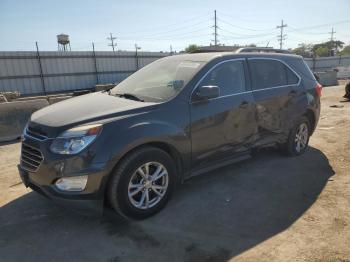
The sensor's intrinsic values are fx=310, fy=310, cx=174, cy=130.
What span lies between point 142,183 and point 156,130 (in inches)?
24.6

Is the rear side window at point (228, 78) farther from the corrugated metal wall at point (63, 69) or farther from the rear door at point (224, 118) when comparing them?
the corrugated metal wall at point (63, 69)

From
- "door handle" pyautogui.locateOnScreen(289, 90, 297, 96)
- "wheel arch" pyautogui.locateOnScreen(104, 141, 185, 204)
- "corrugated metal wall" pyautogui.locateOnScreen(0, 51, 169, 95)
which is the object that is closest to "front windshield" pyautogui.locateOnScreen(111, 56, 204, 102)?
"wheel arch" pyautogui.locateOnScreen(104, 141, 185, 204)

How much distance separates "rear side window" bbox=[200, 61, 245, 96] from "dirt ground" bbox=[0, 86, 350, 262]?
1366 mm

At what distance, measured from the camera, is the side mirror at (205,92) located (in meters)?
3.79

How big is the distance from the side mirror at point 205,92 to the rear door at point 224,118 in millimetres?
75

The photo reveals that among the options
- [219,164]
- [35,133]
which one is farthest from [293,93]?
[35,133]

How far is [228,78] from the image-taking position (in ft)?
14.3

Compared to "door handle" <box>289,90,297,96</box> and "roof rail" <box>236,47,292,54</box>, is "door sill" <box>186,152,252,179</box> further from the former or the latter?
"roof rail" <box>236,47,292,54</box>

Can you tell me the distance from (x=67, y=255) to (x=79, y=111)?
1.53 metres

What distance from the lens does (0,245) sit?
314cm

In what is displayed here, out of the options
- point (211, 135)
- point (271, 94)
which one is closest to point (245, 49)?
point (271, 94)

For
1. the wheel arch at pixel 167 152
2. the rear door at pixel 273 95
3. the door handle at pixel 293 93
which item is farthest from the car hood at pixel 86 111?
the door handle at pixel 293 93

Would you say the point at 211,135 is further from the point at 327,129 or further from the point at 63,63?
the point at 63,63

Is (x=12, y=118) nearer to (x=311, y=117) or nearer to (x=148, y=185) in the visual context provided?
(x=148, y=185)
